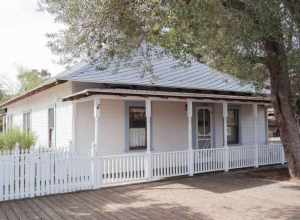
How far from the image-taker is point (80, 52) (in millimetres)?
8789

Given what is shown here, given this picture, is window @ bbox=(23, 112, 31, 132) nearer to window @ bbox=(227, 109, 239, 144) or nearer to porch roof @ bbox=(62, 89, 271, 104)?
porch roof @ bbox=(62, 89, 271, 104)

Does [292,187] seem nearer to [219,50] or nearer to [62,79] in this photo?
[219,50]

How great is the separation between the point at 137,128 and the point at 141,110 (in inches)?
29.6

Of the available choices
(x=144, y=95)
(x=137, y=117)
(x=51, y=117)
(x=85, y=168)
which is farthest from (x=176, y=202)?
(x=51, y=117)

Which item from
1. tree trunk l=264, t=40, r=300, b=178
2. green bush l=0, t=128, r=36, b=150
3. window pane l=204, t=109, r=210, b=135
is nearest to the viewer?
tree trunk l=264, t=40, r=300, b=178

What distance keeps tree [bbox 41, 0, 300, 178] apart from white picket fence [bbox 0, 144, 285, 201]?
2.95m

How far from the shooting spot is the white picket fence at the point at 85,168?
8.45 metres

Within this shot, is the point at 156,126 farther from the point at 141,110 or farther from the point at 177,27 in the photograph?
the point at 177,27

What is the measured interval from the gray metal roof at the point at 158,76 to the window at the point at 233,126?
1344 millimetres

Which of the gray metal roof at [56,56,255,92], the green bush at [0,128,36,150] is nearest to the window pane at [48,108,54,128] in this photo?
the green bush at [0,128,36,150]

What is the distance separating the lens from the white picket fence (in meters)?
8.45

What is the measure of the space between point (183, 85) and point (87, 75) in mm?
3908

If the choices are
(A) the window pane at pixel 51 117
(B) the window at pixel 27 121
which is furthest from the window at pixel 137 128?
(B) the window at pixel 27 121

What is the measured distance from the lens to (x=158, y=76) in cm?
1228
